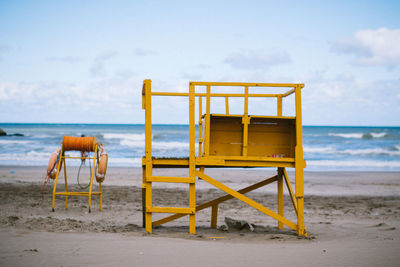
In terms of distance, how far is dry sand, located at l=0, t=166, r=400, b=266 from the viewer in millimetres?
5121

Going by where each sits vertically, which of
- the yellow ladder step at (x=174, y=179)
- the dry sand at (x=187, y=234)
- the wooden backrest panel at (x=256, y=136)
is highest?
the wooden backrest panel at (x=256, y=136)

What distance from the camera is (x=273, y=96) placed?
7.92 metres

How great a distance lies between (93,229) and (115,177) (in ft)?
29.9

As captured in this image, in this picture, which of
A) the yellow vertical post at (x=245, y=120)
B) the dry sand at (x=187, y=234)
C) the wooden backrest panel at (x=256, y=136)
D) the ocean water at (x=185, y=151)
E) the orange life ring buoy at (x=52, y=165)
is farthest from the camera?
the ocean water at (x=185, y=151)

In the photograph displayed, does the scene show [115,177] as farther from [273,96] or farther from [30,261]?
[30,261]

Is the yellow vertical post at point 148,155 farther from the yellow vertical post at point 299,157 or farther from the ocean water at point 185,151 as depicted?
the ocean water at point 185,151

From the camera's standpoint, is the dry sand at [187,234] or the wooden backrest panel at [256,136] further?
the wooden backrest panel at [256,136]

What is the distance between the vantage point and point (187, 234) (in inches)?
268

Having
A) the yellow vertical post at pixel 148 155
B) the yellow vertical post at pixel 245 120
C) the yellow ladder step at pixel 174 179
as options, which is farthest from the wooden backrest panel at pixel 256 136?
the yellow vertical post at pixel 148 155

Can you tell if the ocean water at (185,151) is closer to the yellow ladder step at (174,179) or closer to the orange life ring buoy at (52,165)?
the orange life ring buoy at (52,165)

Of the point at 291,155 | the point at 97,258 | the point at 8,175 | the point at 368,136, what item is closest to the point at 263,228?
the point at 291,155

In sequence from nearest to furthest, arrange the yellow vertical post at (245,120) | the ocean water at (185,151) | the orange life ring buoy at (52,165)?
1. the yellow vertical post at (245,120)
2. the orange life ring buoy at (52,165)
3. the ocean water at (185,151)

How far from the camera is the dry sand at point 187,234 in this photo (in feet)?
16.8

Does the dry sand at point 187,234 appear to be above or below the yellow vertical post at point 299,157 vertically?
below
